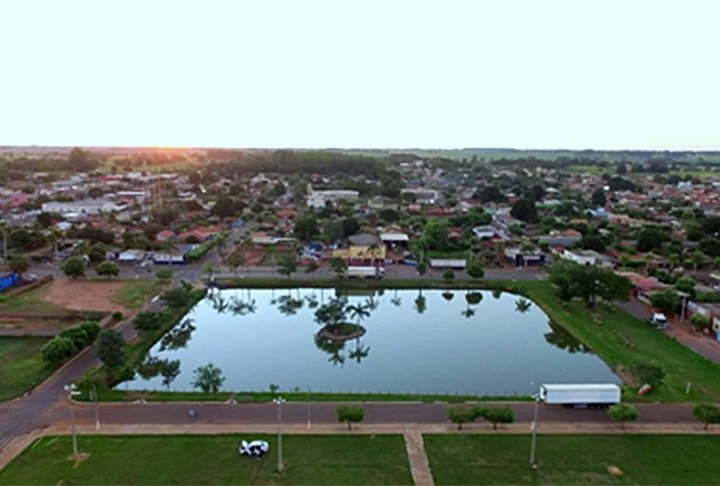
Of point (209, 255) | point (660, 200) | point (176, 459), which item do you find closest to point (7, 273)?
point (209, 255)

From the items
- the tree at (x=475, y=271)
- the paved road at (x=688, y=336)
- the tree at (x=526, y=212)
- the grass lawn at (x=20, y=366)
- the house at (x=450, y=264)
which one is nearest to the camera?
the grass lawn at (x=20, y=366)

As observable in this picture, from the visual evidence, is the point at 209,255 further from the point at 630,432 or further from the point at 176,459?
the point at 630,432

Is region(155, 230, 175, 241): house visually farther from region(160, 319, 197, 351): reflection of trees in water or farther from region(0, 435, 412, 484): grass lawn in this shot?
region(0, 435, 412, 484): grass lawn

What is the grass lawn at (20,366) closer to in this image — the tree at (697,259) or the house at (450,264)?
the house at (450,264)

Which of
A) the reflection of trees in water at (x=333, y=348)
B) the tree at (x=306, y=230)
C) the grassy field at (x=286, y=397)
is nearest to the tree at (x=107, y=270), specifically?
the reflection of trees in water at (x=333, y=348)

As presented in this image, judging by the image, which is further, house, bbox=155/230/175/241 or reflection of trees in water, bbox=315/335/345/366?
house, bbox=155/230/175/241

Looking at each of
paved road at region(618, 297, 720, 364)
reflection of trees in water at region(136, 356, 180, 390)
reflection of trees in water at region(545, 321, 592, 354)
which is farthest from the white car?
paved road at region(618, 297, 720, 364)

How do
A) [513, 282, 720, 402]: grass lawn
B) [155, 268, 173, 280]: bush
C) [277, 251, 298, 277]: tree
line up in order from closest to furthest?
[513, 282, 720, 402]: grass lawn → [155, 268, 173, 280]: bush → [277, 251, 298, 277]: tree
